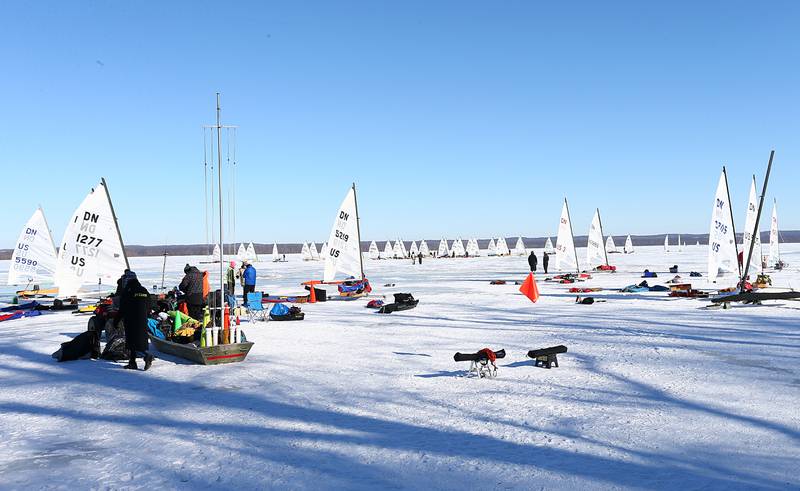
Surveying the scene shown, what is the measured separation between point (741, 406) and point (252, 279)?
16.2 metres

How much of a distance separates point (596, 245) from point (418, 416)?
105 feet

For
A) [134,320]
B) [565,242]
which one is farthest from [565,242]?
[134,320]

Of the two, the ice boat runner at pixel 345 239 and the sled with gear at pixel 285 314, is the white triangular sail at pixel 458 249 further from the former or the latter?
the sled with gear at pixel 285 314

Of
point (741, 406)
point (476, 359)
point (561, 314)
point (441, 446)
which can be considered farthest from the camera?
point (561, 314)

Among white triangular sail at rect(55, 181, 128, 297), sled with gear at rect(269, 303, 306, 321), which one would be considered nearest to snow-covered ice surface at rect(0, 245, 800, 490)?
sled with gear at rect(269, 303, 306, 321)

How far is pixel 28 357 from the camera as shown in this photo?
430 inches

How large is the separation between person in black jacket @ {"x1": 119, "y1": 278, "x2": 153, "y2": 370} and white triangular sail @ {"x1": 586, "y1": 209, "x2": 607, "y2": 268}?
30092 mm

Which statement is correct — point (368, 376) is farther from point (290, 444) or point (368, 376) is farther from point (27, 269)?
point (27, 269)

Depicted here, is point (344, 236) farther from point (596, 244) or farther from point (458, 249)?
point (458, 249)

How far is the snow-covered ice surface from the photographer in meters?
5.00

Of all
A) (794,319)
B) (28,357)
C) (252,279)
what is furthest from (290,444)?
(252,279)

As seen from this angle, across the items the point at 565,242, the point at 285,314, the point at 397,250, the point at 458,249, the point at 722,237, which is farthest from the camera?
the point at 458,249

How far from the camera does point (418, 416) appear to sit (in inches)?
263

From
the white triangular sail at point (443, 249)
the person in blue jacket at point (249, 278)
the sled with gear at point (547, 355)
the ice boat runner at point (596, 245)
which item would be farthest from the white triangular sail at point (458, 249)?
the sled with gear at point (547, 355)
